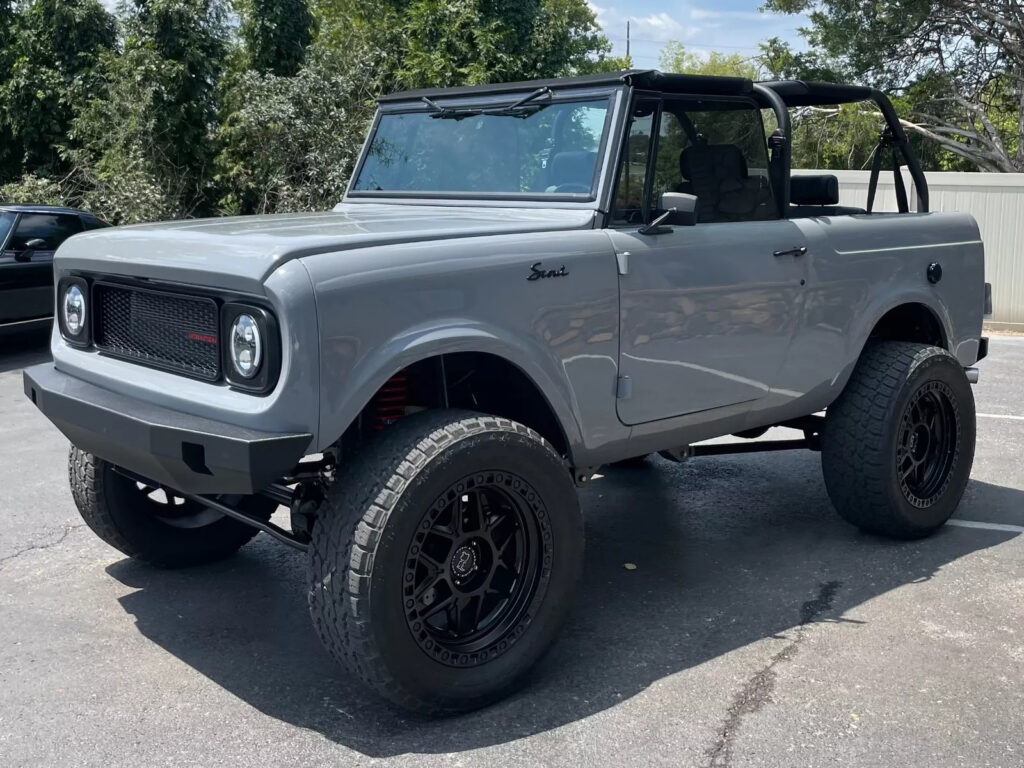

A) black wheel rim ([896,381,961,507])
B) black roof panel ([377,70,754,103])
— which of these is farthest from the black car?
black wheel rim ([896,381,961,507])

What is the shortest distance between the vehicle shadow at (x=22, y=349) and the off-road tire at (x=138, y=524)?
21.3 feet

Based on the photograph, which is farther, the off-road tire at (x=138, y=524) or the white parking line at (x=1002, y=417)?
the white parking line at (x=1002, y=417)

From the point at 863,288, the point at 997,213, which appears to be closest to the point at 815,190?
the point at 863,288

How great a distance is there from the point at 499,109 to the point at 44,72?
16.6 m

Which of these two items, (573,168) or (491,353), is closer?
(491,353)

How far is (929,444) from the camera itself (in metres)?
5.31

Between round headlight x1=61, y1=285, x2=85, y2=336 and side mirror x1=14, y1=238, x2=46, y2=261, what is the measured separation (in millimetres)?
7394

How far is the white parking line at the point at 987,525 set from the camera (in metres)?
5.42

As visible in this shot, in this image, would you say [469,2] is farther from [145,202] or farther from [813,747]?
[813,747]

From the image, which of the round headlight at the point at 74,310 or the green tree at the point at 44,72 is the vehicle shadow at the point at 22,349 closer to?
the round headlight at the point at 74,310

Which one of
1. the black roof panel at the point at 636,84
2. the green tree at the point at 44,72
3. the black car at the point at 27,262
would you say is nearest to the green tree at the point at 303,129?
the green tree at the point at 44,72

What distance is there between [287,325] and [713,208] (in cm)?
217

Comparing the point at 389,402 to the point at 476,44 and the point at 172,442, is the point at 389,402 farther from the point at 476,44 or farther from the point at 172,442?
the point at 476,44

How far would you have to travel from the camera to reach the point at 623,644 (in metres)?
4.06
